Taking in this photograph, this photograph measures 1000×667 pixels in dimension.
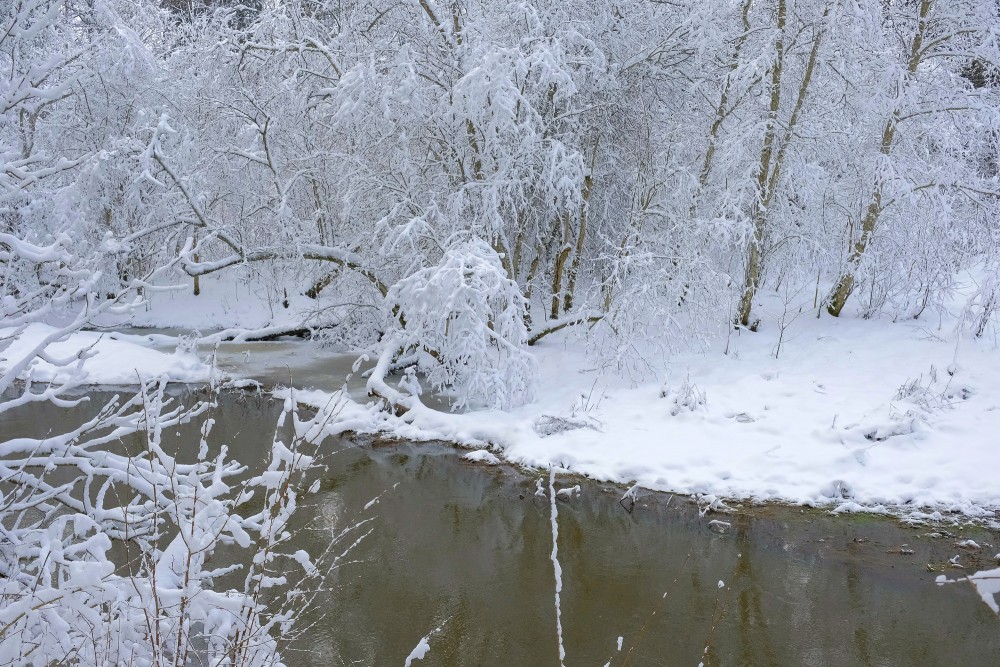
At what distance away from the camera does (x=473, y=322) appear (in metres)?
9.55

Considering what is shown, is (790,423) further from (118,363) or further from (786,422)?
(118,363)

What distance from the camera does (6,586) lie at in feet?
9.42

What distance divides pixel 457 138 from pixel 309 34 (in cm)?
370

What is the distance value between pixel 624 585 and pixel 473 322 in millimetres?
4409

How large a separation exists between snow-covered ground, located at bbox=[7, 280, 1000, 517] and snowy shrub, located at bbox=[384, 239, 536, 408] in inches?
16.4

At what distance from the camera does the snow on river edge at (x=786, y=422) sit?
7.32 meters

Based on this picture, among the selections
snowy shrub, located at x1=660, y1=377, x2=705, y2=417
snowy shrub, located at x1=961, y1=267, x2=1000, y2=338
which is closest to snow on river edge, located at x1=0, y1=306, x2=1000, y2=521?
snowy shrub, located at x1=660, y1=377, x2=705, y2=417

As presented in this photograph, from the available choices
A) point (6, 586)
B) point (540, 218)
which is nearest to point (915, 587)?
point (6, 586)

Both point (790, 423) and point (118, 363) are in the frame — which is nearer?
point (790, 423)

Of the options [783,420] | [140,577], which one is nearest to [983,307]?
[783,420]

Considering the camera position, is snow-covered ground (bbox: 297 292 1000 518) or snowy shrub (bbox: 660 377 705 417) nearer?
snow-covered ground (bbox: 297 292 1000 518)

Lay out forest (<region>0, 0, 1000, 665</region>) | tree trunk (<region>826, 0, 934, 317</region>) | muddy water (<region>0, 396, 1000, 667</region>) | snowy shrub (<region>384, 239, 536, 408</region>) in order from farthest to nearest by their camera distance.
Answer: tree trunk (<region>826, 0, 934, 317</region>), forest (<region>0, 0, 1000, 665</region>), snowy shrub (<region>384, 239, 536, 408</region>), muddy water (<region>0, 396, 1000, 667</region>)

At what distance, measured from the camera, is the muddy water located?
16.7ft

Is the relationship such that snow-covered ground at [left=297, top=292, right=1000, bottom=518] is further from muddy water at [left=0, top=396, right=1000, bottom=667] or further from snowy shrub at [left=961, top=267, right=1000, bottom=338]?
muddy water at [left=0, top=396, right=1000, bottom=667]
